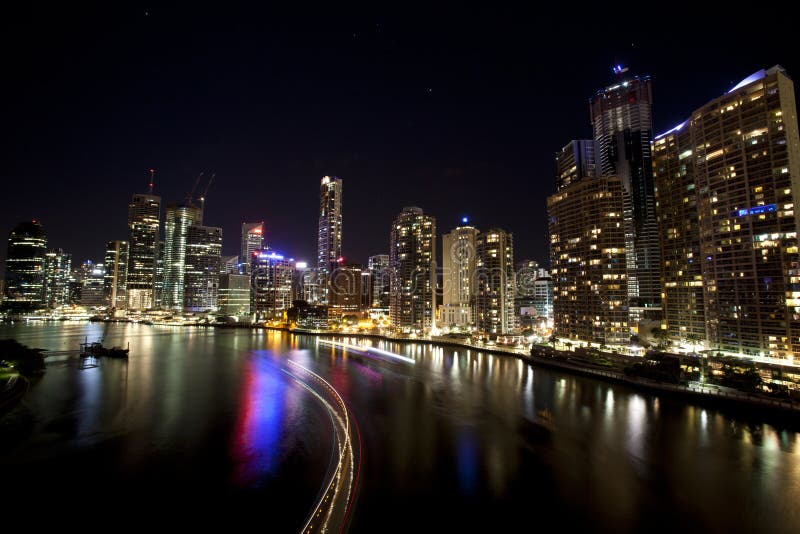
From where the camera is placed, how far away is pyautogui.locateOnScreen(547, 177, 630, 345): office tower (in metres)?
43.0

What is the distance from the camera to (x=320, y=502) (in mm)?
12641

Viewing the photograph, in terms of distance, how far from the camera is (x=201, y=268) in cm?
14400

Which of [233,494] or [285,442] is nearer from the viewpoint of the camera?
[233,494]

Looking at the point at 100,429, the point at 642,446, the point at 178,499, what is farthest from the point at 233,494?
the point at 642,446

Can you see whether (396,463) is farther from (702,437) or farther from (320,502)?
(702,437)

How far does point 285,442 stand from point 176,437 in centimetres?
587

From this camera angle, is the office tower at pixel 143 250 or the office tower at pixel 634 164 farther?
the office tower at pixel 143 250

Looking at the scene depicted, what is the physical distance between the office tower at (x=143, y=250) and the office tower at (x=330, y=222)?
64.3 metres

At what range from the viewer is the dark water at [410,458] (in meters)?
12.4

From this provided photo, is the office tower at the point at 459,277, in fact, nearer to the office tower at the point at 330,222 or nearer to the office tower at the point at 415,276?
the office tower at the point at 415,276

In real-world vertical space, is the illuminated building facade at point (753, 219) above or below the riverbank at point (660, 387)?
above

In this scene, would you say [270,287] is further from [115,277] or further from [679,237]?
[679,237]

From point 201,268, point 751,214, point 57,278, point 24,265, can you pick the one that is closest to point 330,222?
point 201,268

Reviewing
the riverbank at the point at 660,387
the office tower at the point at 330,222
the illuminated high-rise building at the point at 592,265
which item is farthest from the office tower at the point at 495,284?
the office tower at the point at 330,222
